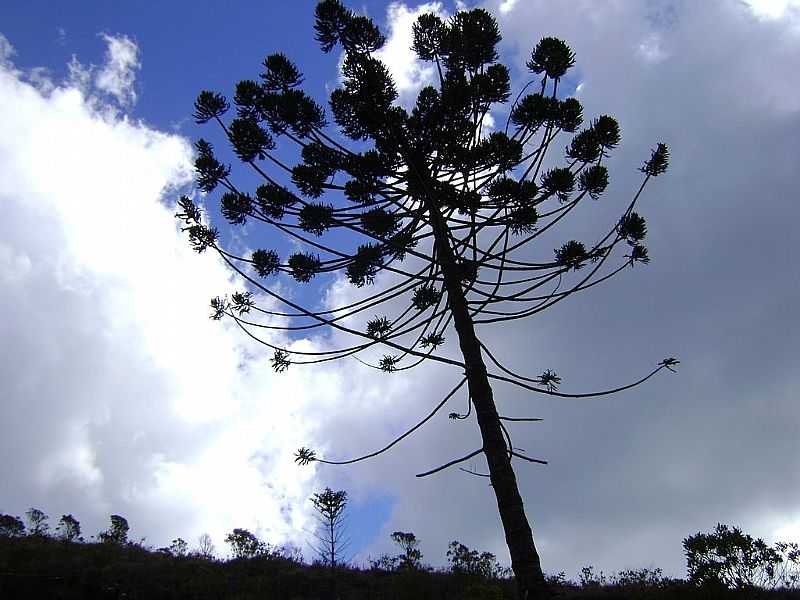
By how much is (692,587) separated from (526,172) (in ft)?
19.9

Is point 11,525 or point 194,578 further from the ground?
point 11,525

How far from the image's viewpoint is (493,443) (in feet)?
17.9

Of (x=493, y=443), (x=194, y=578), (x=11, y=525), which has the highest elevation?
(x=11, y=525)

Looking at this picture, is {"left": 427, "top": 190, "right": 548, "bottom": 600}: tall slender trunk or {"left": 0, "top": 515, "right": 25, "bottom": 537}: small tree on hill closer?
{"left": 427, "top": 190, "right": 548, "bottom": 600}: tall slender trunk

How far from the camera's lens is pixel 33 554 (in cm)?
1535

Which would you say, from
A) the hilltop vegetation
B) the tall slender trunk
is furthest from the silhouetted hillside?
the tall slender trunk

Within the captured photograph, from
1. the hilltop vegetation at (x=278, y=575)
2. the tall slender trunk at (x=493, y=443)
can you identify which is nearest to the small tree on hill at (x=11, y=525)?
the hilltop vegetation at (x=278, y=575)

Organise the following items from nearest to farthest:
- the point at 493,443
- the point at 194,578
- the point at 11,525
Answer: the point at 493,443 → the point at 194,578 → the point at 11,525

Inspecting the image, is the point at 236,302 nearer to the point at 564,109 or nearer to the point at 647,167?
the point at 564,109

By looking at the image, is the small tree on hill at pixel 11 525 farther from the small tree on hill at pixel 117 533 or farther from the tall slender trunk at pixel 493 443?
the tall slender trunk at pixel 493 443

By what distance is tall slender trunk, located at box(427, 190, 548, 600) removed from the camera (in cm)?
486

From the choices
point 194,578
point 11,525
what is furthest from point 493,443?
point 11,525

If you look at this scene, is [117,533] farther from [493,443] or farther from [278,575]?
[493,443]

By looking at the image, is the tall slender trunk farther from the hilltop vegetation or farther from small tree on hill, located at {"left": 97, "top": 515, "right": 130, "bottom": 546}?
small tree on hill, located at {"left": 97, "top": 515, "right": 130, "bottom": 546}
